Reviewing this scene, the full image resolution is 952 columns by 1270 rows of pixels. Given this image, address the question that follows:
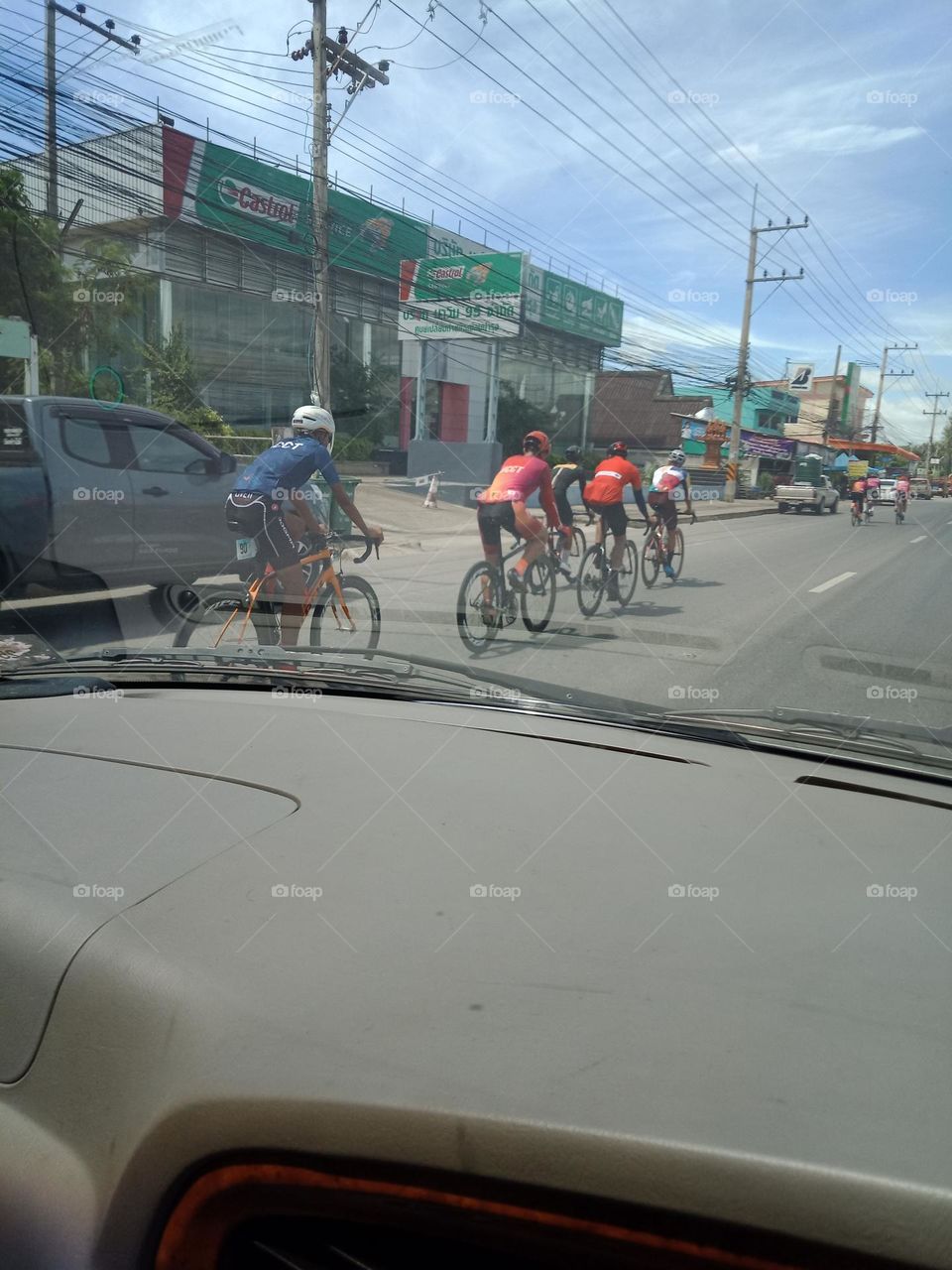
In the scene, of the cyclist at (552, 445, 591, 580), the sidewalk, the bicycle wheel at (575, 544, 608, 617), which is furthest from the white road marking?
the sidewalk

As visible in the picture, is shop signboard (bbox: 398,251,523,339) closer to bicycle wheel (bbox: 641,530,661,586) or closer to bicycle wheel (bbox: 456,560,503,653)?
bicycle wheel (bbox: 641,530,661,586)

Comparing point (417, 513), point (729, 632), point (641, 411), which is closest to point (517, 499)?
point (729, 632)

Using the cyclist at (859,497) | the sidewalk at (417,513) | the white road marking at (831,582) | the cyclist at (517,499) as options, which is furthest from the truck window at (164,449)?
the cyclist at (859,497)

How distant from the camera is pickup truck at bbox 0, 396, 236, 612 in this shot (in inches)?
279

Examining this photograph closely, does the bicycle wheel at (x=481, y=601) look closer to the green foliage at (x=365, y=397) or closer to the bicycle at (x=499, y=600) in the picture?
the bicycle at (x=499, y=600)

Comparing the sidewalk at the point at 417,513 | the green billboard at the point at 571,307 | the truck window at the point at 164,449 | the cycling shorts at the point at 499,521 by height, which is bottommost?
the sidewalk at the point at 417,513

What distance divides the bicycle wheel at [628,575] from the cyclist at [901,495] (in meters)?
8.38

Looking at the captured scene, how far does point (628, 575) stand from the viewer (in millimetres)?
9117

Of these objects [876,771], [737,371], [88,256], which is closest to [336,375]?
[88,256]

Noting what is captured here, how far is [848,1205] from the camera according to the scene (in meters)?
0.91

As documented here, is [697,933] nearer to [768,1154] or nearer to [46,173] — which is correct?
[768,1154]

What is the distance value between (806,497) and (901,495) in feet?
10.4

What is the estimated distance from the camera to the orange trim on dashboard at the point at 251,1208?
97 centimetres

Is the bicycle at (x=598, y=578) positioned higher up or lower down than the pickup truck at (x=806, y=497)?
lower down
